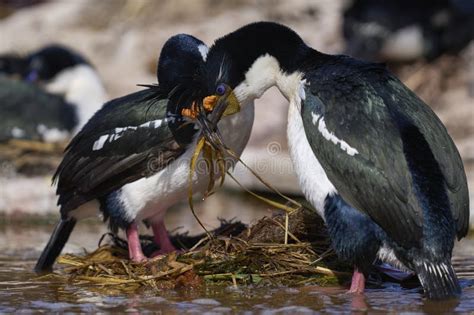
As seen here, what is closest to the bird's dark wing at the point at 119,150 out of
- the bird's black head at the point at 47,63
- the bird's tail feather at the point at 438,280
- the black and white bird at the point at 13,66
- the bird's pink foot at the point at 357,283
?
the bird's pink foot at the point at 357,283

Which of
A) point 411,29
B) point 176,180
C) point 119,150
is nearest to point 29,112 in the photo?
point 411,29

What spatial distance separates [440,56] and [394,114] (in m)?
7.16

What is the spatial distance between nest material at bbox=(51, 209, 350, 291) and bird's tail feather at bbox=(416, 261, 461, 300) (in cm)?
76

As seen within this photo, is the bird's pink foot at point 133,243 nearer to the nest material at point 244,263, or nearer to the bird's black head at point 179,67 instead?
the nest material at point 244,263

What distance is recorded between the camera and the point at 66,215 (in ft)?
23.7

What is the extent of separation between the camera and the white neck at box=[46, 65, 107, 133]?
12.4 metres

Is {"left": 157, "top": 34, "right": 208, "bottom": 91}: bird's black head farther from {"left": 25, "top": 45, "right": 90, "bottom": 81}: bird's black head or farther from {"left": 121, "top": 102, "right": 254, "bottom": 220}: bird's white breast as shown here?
{"left": 25, "top": 45, "right": 90, "bottom": 81}: bird's black head

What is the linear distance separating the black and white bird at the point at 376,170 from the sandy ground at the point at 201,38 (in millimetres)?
3240

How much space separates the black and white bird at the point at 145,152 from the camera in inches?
264

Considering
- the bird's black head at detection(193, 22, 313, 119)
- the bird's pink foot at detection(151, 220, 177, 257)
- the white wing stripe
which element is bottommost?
the bird's pink foot at detection(151, 220, 177, 257)

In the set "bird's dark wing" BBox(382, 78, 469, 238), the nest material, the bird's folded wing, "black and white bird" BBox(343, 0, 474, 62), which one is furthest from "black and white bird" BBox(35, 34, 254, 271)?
"black and white bird" BBox(343, 0, 474, 62)

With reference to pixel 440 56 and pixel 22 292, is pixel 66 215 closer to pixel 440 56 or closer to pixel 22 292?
pixel 22 292

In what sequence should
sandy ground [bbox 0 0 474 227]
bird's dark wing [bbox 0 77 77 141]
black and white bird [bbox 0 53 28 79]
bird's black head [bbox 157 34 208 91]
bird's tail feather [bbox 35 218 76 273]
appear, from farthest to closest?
black and white bird [bbox 0 53 28 79], bird's dark wing [bbox 0 77 77 141], sandy ground [bbox 0 0 474 227], bird's tail feather [bbox 35 218 76 273], bird's black head [bbox 157 34 208 91]

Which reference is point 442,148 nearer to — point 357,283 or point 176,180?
point 357,283
